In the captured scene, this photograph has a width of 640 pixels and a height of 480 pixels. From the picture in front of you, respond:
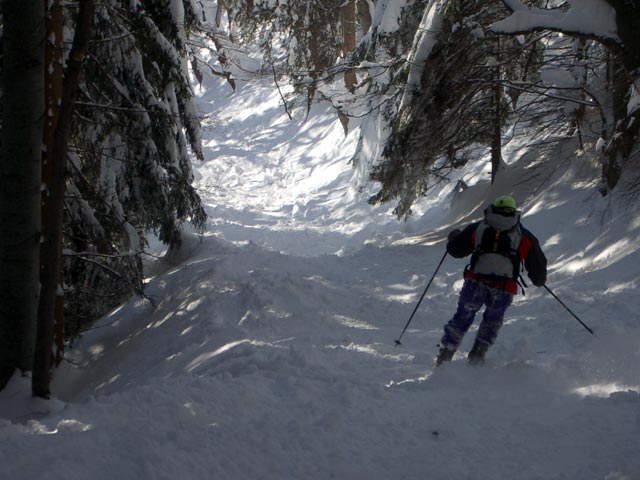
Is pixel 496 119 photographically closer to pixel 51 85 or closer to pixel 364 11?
pixel 51 85

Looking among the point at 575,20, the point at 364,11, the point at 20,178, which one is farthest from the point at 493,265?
the point at 364,11

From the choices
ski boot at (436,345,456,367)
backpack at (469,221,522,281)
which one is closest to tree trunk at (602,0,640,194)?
backpack at (469,221,522,281)

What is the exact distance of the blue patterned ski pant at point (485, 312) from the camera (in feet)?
17.8

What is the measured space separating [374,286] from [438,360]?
518 centimetres

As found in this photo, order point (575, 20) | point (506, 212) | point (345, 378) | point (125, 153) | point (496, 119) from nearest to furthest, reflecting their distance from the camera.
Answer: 1. point (345, 378)
2. point (506, 212)
3. point (575, 20)
4. point (125, 153)
5. point (496, 119)

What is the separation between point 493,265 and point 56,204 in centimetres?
378

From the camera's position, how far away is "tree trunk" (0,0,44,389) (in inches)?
185

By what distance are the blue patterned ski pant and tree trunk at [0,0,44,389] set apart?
3877 millimetres

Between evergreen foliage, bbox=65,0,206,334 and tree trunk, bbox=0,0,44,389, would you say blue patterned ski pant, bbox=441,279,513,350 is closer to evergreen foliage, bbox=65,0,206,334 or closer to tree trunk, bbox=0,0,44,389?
evergreen foliage, bbox=65,0,206,334

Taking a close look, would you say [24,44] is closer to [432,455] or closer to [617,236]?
[432,455]

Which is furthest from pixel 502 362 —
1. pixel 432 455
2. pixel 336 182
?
pixel 336 182

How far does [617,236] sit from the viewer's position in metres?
9.07

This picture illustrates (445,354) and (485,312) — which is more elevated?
(485,312)

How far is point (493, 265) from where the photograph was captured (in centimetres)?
533
